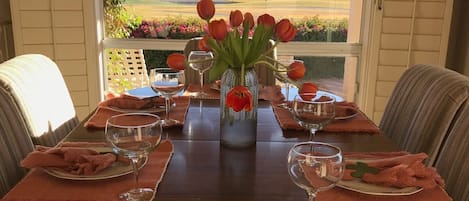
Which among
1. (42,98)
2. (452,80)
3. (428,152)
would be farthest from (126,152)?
(452,80)

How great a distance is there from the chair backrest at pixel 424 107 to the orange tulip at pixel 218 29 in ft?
2.48

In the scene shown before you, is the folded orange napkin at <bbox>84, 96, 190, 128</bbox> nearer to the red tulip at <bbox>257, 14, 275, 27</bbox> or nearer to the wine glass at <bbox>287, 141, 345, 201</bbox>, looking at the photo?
the red tulip at <bbox>257, 14, 275, 27</bbox>

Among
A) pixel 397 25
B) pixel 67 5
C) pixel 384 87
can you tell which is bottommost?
pixel 384 87

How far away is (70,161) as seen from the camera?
1.16m

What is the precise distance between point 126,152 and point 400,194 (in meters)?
0.63

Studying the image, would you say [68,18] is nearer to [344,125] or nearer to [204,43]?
[204,43]

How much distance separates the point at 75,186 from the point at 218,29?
550 millimetres

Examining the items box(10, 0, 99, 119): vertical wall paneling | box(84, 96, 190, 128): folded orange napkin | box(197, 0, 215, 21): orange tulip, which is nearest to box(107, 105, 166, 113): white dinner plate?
box(84, 96, 190, 128): folded orange napkin

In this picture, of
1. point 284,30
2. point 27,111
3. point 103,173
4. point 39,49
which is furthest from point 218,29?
point 39,49

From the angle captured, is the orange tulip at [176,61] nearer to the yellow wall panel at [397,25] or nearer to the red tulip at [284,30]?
the red tulip at [284,30]

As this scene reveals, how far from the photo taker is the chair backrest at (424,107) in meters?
1.48

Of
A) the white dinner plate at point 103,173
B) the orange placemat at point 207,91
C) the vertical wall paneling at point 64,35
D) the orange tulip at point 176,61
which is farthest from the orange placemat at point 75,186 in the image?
the vertical wall paneling at point 64,35

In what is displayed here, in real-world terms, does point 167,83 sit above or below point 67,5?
below

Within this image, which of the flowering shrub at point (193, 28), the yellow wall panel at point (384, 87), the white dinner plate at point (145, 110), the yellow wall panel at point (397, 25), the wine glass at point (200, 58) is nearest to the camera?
the white dinner plate at point (145, 110)
